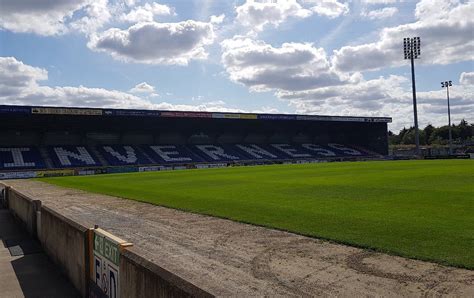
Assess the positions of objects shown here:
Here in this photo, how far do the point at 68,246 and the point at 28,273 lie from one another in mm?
1772

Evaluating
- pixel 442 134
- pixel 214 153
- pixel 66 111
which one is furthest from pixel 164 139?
pixel 442 134

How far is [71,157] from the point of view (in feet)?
191

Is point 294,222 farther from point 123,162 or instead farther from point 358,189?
point 123,162

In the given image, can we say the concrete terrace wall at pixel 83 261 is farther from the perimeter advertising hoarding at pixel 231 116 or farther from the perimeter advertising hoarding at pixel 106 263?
the perimeter advertising hoarding at pixel 231 116

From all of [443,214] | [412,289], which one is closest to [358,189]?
[443,214]

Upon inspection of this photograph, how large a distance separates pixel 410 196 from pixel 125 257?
→ 1249 cm

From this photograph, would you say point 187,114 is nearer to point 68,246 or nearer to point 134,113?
point 134,113

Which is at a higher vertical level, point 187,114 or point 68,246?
point 187,114

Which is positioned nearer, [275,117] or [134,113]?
[134,113]

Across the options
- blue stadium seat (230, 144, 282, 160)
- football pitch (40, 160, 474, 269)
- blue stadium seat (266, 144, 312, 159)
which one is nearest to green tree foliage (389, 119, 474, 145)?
blue stadium seat (266, 144, 312, 159)

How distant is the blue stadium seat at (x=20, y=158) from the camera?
5234 cm

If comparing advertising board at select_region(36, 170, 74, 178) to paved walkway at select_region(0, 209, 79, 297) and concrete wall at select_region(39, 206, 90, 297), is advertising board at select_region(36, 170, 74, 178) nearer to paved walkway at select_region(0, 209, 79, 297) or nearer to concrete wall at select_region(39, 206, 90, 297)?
paved walkway at select_region(0, 209, 79, 297)

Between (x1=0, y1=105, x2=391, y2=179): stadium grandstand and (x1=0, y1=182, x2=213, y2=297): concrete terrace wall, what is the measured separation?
4199 centimetres

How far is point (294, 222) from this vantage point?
11.0 metres
